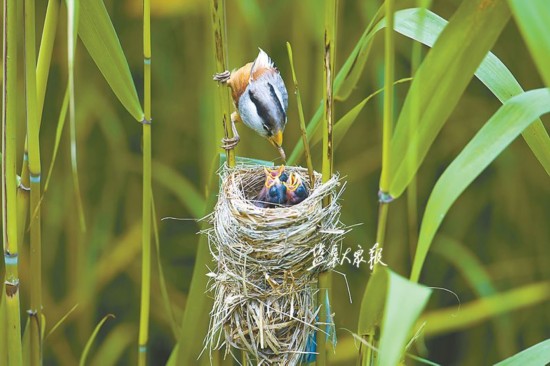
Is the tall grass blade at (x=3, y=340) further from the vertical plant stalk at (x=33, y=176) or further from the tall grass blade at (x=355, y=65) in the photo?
the tall grass blade at (x=355, y=65)

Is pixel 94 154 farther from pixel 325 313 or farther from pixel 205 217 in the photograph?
pixel 325 313

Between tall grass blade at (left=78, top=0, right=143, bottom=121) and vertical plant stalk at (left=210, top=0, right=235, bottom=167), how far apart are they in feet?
0.34

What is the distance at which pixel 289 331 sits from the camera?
955mm

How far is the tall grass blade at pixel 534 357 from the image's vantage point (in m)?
0.85

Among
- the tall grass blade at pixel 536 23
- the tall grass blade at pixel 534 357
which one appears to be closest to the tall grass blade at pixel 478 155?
the tall grass blade at pixel 536 23

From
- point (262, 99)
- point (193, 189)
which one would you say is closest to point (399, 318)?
point (262, 99)

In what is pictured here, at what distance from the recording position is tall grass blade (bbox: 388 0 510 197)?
69 centimetres

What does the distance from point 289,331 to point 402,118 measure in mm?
327

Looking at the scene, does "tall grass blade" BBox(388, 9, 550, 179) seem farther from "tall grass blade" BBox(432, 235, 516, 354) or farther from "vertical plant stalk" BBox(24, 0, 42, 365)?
"tall grass blade" BBox(432, 235, 516, 354)

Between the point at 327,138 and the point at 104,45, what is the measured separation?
11.0 inches

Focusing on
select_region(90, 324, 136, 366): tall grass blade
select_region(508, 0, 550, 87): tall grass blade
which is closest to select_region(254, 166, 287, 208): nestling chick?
select_region(508, 0, 550, 87): tall grass blade

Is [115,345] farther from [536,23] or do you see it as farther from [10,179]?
[536,23]

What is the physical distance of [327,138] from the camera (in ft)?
2.69

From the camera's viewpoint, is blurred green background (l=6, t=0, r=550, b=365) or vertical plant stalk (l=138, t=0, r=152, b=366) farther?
blurred green background (l=6, t=0, r=550, b=365)
